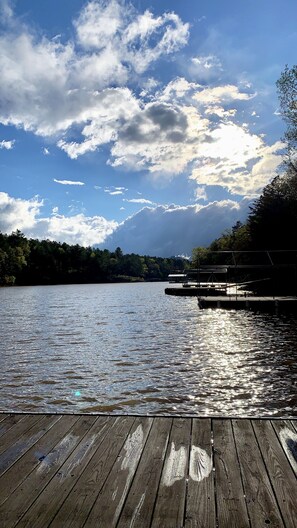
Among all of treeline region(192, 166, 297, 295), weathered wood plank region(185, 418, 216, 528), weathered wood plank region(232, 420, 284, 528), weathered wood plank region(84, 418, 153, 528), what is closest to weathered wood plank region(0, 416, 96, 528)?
weathered wood plank region(84, 418, 153, 528)

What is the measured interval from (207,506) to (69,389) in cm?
661

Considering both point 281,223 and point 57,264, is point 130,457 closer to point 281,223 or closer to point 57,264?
point 281,223

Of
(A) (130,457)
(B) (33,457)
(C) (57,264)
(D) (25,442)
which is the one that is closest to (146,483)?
(A) (130,457)

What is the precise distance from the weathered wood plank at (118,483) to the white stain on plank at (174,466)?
0.93ft

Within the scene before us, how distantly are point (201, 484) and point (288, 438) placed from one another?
1.39 m

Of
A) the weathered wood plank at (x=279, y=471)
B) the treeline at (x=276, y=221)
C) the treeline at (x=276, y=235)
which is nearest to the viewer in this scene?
the weathered wood plank at (x=279, y=471)

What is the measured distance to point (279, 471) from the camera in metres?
3.53

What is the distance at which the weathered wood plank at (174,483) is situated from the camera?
284cm

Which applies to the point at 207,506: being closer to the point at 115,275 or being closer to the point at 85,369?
the point at 85,369

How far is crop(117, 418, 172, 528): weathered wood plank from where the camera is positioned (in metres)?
2.84

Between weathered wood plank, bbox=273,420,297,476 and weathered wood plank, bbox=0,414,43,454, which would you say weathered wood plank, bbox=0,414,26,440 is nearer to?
weathered wood plank, bbox=0,414,43,454

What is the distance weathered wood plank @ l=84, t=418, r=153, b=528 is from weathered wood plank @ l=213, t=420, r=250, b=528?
0.71 m

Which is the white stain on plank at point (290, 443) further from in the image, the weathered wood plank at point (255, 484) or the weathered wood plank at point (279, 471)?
the weathered wood plank at point (255, 484)

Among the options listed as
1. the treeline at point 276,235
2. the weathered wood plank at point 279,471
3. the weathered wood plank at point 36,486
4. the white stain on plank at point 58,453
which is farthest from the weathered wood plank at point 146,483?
the treeline at point 276,235
